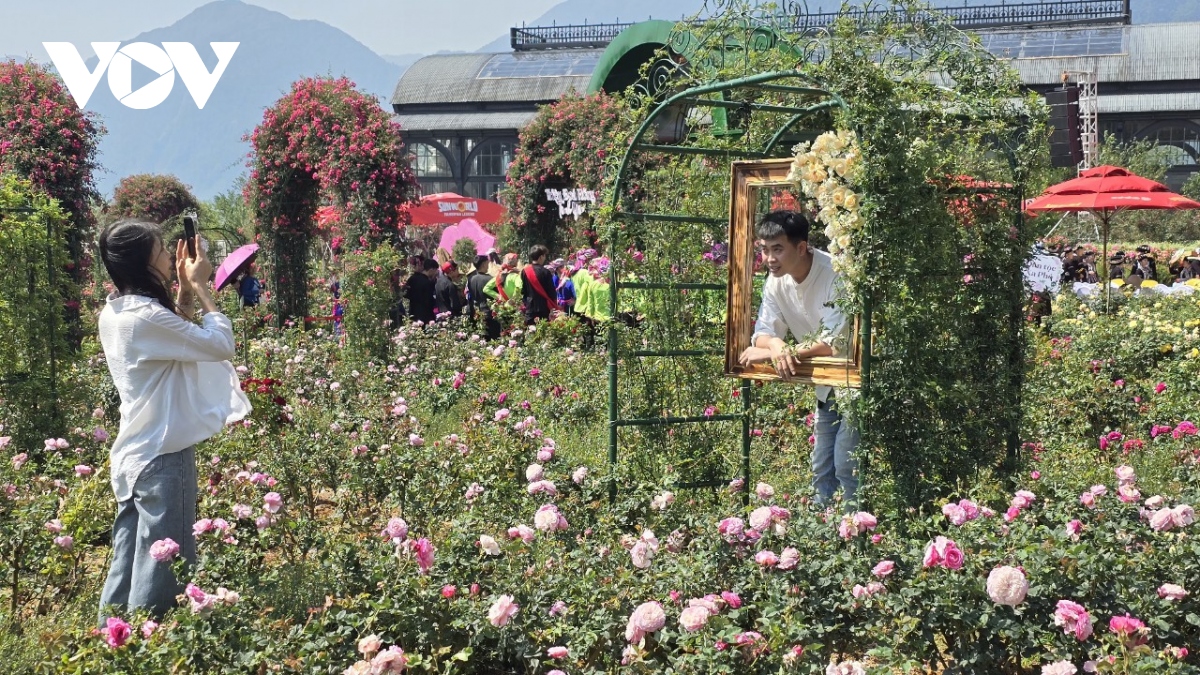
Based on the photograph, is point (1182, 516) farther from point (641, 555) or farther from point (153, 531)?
point (153, 531)

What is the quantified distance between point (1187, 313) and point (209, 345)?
798cm

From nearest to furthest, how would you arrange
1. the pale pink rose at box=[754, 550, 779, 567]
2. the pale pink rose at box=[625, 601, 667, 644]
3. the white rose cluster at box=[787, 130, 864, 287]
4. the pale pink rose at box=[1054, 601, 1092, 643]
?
the pale pink rose at box=[1054, 601, 1092, 643] < the pale pink rose at box=[625, 601, 667, 644] < the pale pink rose at box=[754, 550, 779, 567] < the white rose cluster at box=[787, 130, 864, 287]

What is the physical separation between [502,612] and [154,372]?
130 cm

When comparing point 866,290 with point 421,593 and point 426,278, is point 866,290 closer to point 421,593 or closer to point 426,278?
point 421,593

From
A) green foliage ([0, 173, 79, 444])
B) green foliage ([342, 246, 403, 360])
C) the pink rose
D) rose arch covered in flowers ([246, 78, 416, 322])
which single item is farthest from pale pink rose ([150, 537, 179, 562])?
rose arch covered in flowers ([246, 78, 416, 322])

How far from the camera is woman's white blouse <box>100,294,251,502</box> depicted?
326cm

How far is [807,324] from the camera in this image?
4180 millimetres

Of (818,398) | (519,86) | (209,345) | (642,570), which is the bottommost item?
(642,570)

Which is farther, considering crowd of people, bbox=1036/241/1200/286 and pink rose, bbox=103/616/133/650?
crowd of people, bbox=1036/241/1200/286

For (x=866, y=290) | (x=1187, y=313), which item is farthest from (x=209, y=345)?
(x=1187, y=313)

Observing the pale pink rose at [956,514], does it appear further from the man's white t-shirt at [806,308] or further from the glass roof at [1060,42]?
the glass roof at [1060,42]

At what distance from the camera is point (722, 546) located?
124 inches

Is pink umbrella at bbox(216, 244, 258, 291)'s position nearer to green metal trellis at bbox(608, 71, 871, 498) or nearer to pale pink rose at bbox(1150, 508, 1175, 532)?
green metal trellis at bbox(608, 71, 871, 498)

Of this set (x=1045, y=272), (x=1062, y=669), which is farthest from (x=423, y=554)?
(x=1045, y=272)
